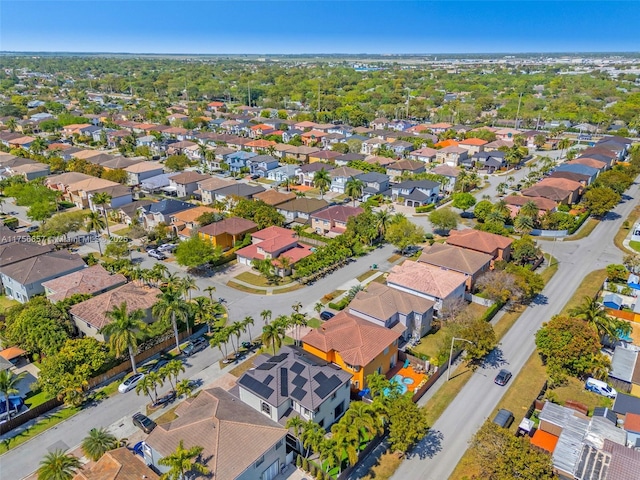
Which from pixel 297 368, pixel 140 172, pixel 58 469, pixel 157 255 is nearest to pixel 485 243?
pixel 297 368

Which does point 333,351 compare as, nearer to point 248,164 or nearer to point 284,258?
point 284,258

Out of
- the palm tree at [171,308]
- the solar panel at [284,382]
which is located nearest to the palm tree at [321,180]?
A: the palm tree at [171,308]

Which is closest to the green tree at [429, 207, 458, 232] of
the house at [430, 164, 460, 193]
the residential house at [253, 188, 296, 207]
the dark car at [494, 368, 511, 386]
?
the house at [430, 164, 460, 193]

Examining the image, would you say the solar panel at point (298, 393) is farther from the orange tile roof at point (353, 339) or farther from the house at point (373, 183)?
the house at point (373, 183)

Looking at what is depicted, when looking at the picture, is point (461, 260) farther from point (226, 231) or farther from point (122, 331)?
point (122, 331)

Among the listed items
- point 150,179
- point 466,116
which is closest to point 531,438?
point 150,179

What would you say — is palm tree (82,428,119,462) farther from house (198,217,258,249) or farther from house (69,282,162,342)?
house (198,217,258,249)
